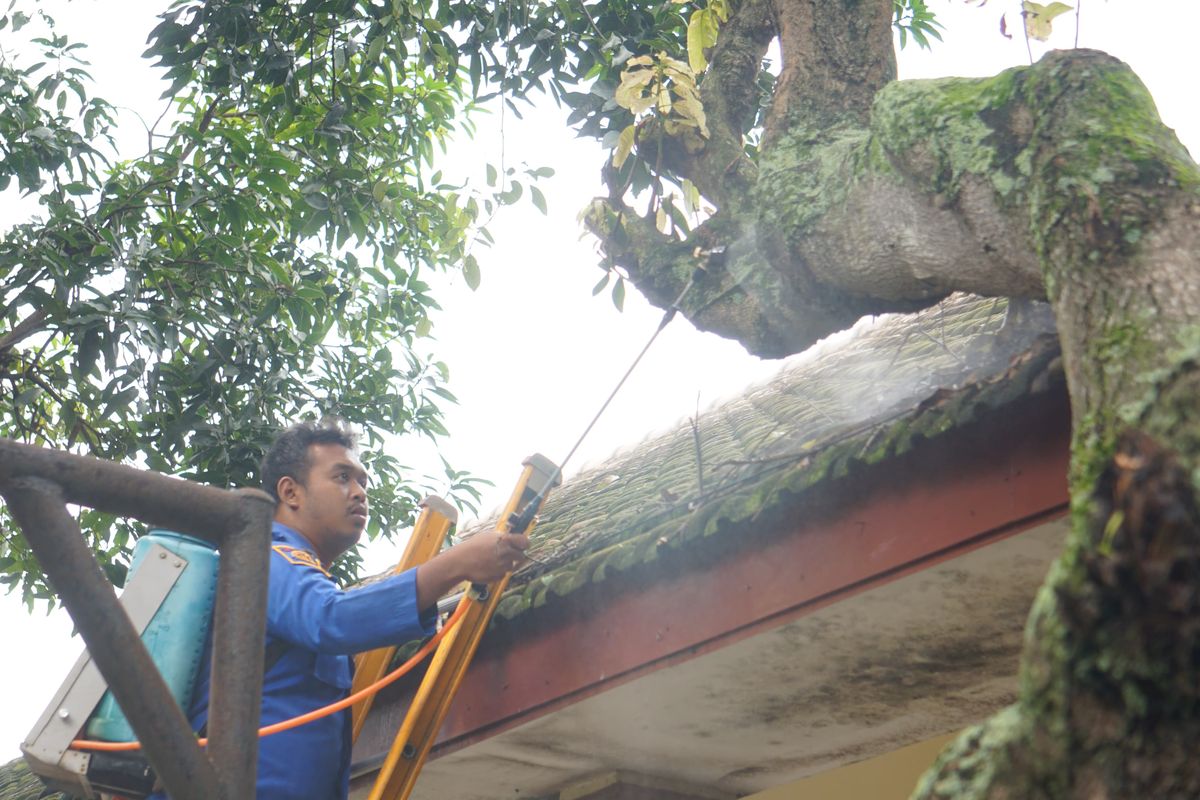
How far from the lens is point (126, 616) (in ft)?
6.40

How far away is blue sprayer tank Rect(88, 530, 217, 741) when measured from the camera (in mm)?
2957

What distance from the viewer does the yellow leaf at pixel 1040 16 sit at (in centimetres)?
314

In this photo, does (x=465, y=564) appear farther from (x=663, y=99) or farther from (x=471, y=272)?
(x=471, y=272)

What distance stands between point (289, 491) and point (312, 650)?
2.88ft

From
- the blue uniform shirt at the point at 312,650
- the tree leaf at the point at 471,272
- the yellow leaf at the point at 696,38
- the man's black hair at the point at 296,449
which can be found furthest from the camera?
the tree leaf at the point at 471,272

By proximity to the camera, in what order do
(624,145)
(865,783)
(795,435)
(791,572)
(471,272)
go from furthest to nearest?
(471,272) < (865,783) < (795,435) < (624,145) < (791,572)

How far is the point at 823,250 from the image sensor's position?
2.80 metres

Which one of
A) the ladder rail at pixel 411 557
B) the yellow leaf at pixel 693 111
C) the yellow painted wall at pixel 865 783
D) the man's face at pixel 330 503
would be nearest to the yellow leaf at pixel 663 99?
the yellow leaf at pixel 693 111

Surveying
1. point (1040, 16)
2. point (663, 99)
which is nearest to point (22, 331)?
point (663, 99)

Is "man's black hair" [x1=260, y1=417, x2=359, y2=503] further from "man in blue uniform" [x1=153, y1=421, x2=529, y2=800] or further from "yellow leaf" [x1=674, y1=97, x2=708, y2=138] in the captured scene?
"yellow leaf" [x1=674, y1=97, x2=708, y2=138]

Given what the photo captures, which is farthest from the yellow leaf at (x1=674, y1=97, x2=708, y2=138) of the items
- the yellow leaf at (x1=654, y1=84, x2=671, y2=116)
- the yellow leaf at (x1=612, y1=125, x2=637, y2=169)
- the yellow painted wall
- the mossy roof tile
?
the yellow painted wall

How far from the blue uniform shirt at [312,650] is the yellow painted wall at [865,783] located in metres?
1.89

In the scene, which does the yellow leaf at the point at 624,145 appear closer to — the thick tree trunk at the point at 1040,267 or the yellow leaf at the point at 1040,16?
the thick tree trunk at the point at 1040,267

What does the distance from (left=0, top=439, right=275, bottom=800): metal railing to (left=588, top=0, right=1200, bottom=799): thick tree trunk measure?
1.11m
